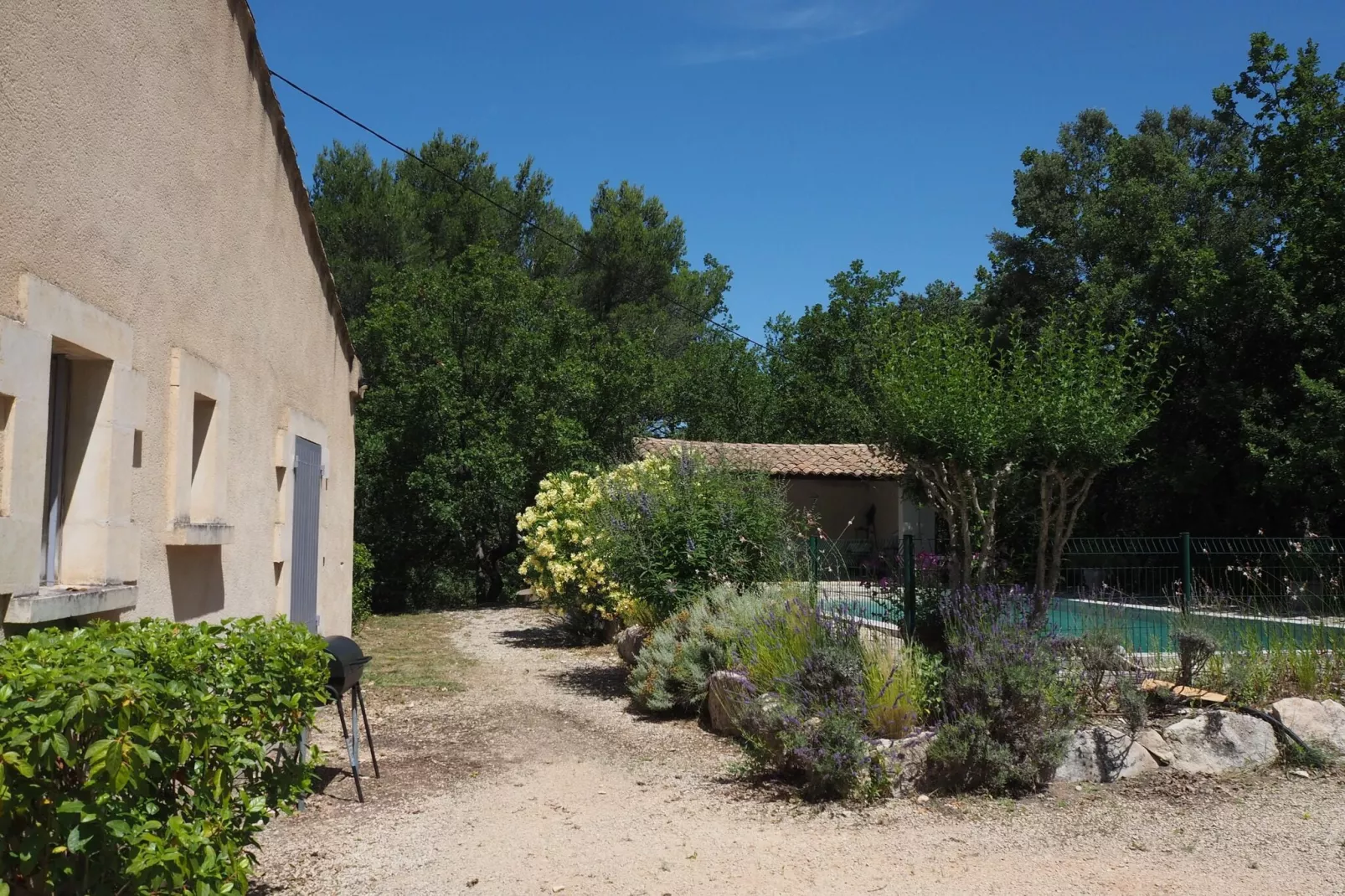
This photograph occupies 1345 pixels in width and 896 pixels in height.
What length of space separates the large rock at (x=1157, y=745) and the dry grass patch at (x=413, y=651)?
6162mm

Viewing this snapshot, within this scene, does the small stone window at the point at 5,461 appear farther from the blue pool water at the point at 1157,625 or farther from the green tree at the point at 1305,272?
the green tree at the point at 1305,272

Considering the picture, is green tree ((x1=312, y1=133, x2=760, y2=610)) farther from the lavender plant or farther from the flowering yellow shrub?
the lavender plant

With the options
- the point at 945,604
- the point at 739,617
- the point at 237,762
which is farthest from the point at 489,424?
the point at 237,762

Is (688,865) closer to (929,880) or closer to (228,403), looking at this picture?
(929,880)

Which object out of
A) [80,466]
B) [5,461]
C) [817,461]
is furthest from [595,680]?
[817,461]

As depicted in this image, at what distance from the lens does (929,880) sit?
4.66 m

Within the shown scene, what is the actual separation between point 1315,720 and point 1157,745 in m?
1.13

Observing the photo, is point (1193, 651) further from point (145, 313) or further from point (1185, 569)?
point (145, 313)

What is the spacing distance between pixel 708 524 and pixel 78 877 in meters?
7.12

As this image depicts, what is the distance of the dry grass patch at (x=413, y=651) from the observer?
34.4ft

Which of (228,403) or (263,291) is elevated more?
(263,291)

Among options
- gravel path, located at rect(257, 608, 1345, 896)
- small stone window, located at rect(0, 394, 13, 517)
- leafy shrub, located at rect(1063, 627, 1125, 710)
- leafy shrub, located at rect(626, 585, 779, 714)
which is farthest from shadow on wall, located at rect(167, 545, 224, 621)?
leafy shrub, located at rect(1063, 627, 1125, 710)

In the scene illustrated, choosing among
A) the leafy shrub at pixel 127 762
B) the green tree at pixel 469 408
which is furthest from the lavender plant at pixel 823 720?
the green tree at pixel 469 408

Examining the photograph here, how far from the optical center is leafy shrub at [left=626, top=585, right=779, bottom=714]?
820 centimetres
